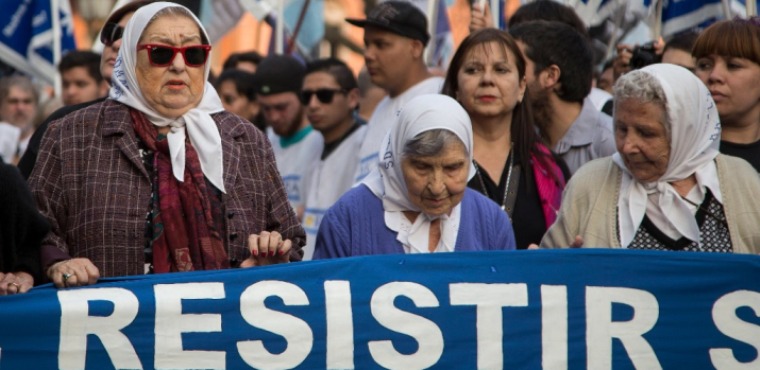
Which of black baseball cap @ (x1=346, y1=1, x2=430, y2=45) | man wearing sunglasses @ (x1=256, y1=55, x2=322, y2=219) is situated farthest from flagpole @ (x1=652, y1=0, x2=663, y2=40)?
man wearing sunglasses @ (x1=256, y1=55, x2=322, y2=219)

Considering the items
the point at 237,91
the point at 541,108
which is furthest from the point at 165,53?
the point at 237,91

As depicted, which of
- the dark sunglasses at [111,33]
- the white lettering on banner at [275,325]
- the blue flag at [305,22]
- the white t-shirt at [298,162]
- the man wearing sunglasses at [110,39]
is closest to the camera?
the white lettering on banner at [275,325]

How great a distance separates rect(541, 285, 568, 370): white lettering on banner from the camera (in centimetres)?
523

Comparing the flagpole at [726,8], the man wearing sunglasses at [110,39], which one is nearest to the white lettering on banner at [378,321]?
the man wearing sunglasses at [110,39]

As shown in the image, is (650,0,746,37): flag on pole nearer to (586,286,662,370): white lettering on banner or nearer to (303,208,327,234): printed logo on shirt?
(303,208,327,234): printed logo on shirt

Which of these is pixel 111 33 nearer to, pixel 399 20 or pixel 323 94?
pixel 399 20

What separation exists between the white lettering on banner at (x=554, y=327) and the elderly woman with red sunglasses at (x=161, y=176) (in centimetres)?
93

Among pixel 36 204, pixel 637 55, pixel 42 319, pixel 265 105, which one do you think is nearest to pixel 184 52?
pixel 36 204

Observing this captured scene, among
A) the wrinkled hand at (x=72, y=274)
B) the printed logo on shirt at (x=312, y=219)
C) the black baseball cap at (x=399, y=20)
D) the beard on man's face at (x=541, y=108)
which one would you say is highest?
the black baseball cap at (x=399, y=20)

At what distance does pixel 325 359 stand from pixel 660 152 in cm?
150

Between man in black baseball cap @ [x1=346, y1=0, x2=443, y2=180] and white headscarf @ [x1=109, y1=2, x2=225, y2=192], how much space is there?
2.57 m

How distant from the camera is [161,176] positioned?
542 cm

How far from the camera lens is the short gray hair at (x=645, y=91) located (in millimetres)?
5652

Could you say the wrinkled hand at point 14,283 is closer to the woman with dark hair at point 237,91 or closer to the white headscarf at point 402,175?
the white headscarf at point 402,175
